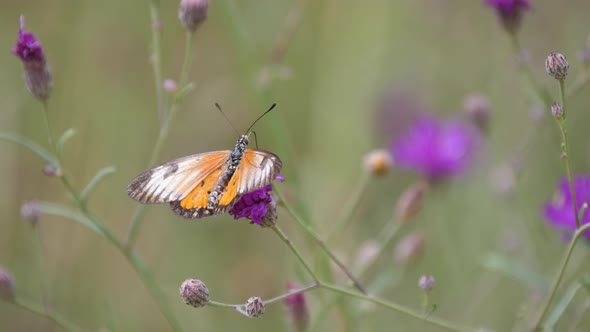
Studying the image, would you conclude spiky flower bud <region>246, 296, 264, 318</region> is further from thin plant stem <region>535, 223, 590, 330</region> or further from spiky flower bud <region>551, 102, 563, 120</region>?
spiky flower bud <region>551, 102, 563, 120</region>

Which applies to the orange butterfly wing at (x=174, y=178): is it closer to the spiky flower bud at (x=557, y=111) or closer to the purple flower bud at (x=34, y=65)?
the purple flower bud at (x=34, y=65)

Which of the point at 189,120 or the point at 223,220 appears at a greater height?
the point at 189,120

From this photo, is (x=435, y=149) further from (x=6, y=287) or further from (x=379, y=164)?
(x=6, y=287)

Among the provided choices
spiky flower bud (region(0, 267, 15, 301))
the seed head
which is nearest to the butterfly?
spiky flower bud (region(0, 267, 15, 301))

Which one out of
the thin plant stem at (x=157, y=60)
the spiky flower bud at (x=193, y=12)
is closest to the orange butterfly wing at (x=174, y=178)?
the thin plant stem at (x=157, y=60)

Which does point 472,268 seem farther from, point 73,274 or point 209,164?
point 73,274

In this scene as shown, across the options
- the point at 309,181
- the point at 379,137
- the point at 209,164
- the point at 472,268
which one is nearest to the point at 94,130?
the point at 309,181
